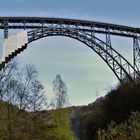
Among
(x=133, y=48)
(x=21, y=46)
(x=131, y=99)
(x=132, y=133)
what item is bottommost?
(x=132, y=133)

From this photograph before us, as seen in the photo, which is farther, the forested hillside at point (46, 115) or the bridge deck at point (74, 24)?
the bridge deck at point (74, 24)

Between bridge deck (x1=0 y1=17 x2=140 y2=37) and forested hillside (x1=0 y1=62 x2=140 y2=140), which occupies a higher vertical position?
bridge deck (x1=0 y1=17 x2=140 y2=37)

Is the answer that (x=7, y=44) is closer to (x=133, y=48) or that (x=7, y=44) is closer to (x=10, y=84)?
(x=10, y=84)

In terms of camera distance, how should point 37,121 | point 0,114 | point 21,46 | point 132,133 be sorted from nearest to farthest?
point 21,46
point 132,133
point 0,114
point 37,121

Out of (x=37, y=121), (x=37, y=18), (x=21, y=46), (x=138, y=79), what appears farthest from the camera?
(x=138, y=79)

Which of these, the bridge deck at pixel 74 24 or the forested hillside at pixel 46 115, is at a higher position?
the bridge deck at pixel 74 24

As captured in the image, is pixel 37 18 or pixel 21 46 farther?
pixel 37 18

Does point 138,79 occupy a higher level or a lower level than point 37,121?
higher

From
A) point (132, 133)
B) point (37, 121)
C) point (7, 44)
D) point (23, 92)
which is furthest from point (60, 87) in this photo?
point (7, 44)

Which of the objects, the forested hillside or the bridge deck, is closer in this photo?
the forested hillside

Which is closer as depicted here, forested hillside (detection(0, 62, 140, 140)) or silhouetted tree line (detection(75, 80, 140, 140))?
forested hillside (detection(0, 62, 140, 140))

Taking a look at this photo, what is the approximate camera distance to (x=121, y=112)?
62.3m

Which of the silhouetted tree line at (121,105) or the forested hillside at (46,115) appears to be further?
the silhouetted tree line at (121,105)

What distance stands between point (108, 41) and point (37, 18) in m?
8.69
